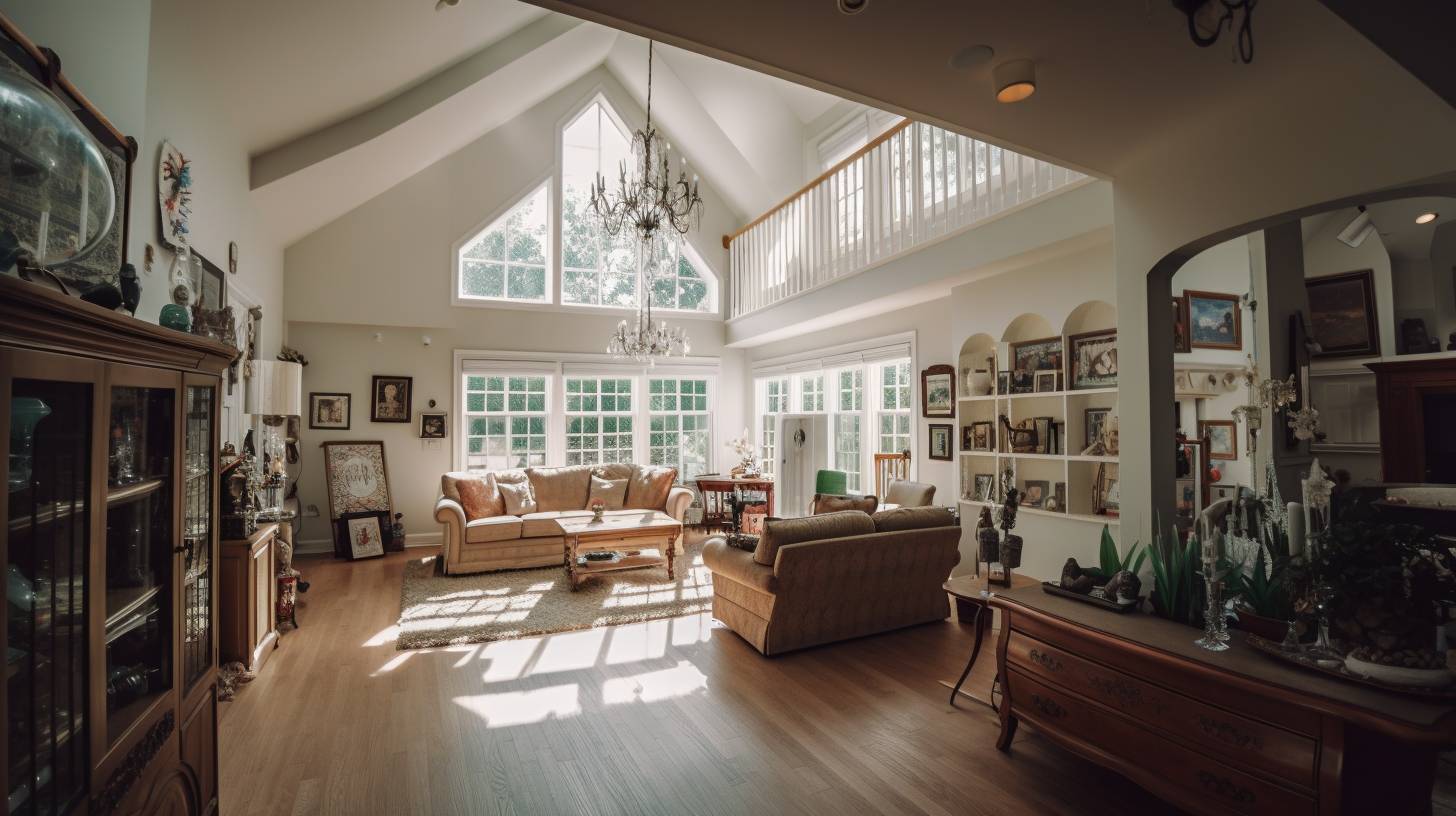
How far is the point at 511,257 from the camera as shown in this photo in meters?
8.16

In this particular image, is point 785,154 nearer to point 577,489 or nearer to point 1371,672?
point 577,489

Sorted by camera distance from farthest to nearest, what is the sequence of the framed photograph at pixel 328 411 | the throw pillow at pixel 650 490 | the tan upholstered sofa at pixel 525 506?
1. the throw pillow at pixel 650 490
2. the framed photograph at pixel 328 411
3. the tan upholstered sofa at pixel 525 506

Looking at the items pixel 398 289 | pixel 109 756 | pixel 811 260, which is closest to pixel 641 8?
pixel 109 756

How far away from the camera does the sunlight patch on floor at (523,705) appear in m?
3.15

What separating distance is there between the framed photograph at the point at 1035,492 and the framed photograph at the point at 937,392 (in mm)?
939

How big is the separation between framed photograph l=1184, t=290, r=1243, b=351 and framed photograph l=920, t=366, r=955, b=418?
1.82 metres

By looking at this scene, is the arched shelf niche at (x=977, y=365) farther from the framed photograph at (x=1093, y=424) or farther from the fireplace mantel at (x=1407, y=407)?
the fireplace mantel at (x=1407, y=407)

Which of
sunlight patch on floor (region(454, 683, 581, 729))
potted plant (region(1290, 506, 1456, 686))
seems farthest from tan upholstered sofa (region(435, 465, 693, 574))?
potted plant (region(1290, 506, 1456, 686))

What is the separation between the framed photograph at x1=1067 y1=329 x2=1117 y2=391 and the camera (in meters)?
4.35

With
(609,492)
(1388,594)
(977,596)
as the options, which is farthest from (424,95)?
(1388,594)

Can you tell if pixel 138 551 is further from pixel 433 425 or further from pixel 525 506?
pixel 433 425

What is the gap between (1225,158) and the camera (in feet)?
8.73

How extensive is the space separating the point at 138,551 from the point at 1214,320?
5.58 metres

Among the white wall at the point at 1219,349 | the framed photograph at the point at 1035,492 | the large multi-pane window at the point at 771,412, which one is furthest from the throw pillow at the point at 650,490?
the white wall at the point at 1219,349
